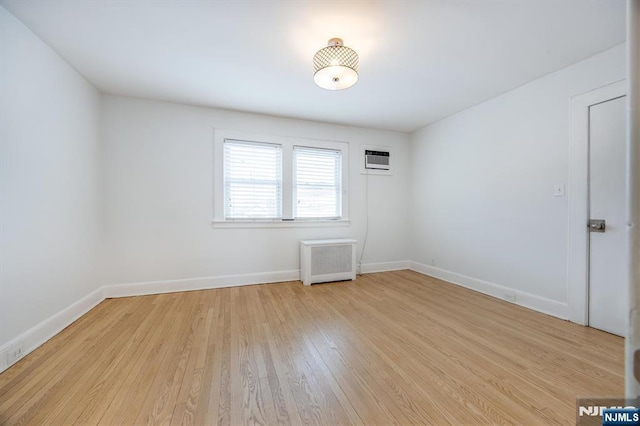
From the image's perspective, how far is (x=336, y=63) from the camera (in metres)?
2.00

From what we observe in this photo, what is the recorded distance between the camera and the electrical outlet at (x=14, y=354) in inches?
67.4

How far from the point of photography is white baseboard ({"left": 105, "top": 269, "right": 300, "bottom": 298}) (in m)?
3.09

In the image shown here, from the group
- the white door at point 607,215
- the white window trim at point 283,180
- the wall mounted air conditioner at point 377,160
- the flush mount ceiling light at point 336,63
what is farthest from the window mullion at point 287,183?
the white door at point 607,215

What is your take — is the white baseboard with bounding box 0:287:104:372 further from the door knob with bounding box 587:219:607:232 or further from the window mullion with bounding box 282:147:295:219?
the door knob with bounding box 587:219:607:232

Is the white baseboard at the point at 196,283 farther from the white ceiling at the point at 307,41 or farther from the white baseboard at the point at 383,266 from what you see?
the white ceiling at the point at 307,41

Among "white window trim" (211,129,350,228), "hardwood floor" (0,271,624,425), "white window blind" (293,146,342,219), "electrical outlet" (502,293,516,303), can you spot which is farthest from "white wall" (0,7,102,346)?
"electrical outlet" (502,293,516,303)

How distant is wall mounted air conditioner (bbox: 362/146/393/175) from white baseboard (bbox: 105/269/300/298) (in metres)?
2.18

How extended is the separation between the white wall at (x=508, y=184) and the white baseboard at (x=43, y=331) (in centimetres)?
464

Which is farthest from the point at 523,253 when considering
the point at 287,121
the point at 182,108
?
the point at 182,108

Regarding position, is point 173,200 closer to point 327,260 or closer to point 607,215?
point 327,260

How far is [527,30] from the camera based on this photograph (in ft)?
6.48

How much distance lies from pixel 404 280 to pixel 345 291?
1.10 metres

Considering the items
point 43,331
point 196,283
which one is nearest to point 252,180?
point 196,283

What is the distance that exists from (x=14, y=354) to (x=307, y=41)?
3.26 meters
